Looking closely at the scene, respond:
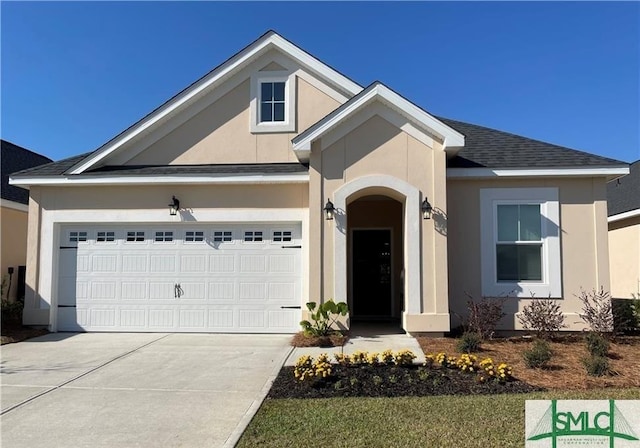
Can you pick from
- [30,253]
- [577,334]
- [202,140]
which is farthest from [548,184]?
[30,253]

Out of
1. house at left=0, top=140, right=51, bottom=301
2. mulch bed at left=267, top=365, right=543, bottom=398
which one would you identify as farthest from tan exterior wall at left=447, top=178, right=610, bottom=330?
house at left=0, top=140, right=51, bottom=301

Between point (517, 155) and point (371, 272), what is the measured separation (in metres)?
5.00

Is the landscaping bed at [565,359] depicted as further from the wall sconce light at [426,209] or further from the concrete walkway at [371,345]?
the wall sconce light at [426,209]

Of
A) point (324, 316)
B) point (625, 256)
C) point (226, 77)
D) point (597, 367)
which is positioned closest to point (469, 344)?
point (597, 367)

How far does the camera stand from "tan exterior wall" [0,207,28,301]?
1360cm

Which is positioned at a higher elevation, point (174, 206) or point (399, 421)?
point (174, 206)

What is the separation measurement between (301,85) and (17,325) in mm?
8942

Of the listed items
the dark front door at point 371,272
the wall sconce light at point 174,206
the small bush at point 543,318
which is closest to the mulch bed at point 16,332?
the wall sconce light at point 174,206

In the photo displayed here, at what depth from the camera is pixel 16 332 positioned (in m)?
10.4

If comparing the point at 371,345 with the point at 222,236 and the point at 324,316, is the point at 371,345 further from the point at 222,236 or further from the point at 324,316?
the point at 222,236

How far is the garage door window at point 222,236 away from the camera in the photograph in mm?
10973

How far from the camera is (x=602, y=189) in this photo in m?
10.3

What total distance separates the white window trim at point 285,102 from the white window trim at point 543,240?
4.95 metres

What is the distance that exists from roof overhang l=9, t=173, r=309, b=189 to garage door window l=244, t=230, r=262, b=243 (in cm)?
118
